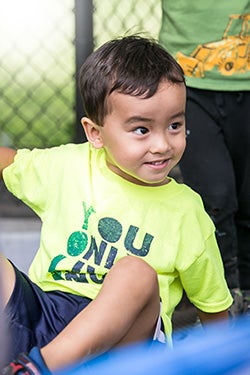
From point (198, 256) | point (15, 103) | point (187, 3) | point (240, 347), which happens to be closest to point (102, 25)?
A: point (15, 103)

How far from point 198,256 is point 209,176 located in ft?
1.99

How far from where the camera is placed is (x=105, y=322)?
1.50 m

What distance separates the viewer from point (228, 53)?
2186 mm

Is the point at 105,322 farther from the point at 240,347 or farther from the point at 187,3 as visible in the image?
the point at 187,3

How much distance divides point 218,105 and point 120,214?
65 centimetres

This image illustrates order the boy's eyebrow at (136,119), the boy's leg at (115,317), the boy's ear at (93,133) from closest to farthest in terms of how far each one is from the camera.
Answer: the boy's leg at (115,317), the boy's eyebrow at (136,119), the boy's ear at (93,133)

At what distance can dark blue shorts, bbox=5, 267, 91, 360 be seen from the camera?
159 cm

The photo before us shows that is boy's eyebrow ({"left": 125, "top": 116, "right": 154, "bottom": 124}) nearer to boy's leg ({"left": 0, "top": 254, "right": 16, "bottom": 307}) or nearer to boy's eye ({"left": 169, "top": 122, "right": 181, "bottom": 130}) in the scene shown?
boy's eye ({"left": 169, "top": 122, "right": 181, "bottom": 130})

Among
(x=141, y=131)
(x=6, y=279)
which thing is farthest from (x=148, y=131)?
(x=6, y=279)

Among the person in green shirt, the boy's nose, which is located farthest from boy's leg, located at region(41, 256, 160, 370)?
the person in green shirt

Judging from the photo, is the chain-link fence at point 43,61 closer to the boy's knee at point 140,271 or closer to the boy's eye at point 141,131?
the boy's eye at point 141,131

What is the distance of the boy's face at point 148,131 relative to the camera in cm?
166

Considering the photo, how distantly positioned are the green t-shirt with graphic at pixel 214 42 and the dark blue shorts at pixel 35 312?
79 centimetres

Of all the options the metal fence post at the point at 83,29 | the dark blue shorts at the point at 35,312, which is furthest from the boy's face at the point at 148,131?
the metal fence post at the point at 83,29
